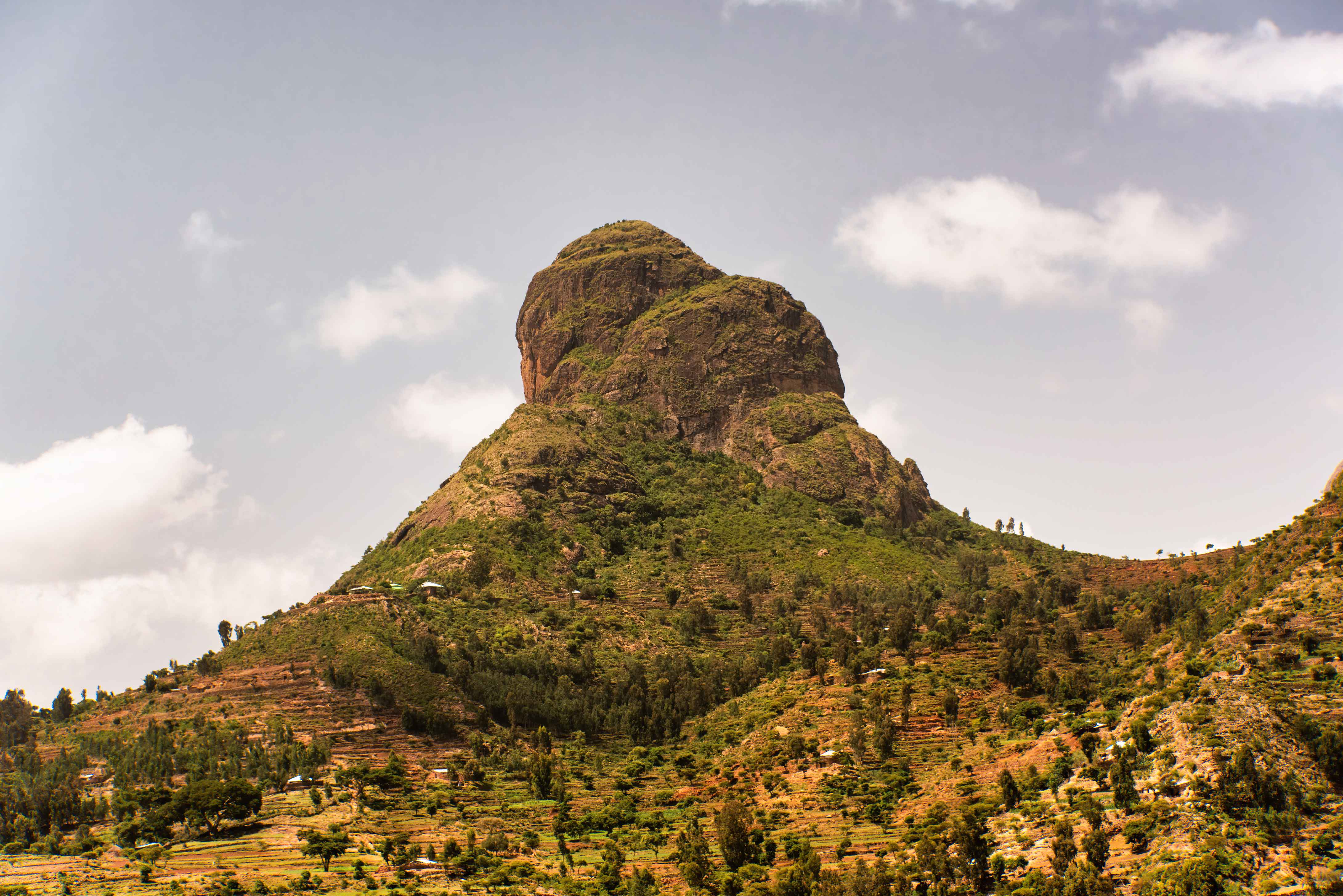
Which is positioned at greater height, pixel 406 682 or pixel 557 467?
pixel 557 467

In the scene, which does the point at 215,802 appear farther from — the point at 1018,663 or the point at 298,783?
the point at 1018,663

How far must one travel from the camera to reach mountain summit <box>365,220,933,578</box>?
489ft

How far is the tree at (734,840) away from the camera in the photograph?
65.9 meters

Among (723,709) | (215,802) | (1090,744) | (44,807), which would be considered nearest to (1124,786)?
(1090,744)

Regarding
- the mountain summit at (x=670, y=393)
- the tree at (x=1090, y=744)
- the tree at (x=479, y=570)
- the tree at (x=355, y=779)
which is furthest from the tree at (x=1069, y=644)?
the tree at (x=479, y=570)

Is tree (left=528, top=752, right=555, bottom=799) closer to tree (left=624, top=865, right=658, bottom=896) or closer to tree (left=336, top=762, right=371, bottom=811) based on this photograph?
tree (left=336, top=762, right=371, bottom=811)

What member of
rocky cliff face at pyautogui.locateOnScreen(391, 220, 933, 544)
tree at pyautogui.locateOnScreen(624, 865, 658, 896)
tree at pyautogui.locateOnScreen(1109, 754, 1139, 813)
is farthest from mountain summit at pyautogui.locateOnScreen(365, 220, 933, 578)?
tree at pyautogui.locateOnScreen(1109, 754, 1139, 813)

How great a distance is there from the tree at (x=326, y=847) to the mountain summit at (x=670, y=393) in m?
67.3

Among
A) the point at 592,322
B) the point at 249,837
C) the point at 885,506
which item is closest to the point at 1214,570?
the point at 885,506

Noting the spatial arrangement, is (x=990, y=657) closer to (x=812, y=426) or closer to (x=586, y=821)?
(x=586, y=821)

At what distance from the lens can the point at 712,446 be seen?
17088cm

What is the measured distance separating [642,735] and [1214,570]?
216 feet

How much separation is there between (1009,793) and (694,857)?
20.7m

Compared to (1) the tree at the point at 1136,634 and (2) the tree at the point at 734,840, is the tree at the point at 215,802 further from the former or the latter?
(1) the tree at the point at 1136,634
